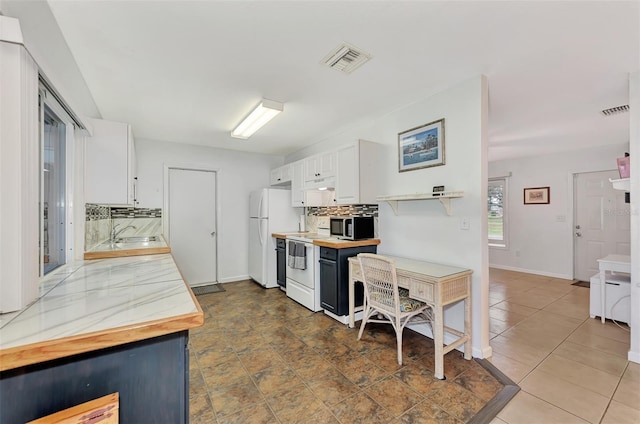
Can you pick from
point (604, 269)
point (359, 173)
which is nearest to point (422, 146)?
point (359, 173)

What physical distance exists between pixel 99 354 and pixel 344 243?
8.04 ft

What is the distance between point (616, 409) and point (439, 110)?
8.39 feet

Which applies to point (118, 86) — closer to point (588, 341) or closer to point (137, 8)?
point (137, 8)

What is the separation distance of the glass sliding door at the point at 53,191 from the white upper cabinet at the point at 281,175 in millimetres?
3013

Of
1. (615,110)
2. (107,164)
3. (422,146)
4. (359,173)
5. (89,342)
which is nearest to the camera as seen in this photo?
(89,342)

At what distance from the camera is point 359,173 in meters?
3.18

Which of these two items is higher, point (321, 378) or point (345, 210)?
point (345, 210)

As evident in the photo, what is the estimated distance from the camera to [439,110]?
2.64 m

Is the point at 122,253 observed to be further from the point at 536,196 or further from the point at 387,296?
the point at 536,196

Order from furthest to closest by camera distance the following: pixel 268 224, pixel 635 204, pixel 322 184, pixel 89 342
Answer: pixel 268 224
pixel 322 184
pixel 635 204
pixel 89 342

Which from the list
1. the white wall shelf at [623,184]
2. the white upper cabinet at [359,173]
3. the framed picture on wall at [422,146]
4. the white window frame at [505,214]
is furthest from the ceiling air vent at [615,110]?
the white window frame at [505,214]

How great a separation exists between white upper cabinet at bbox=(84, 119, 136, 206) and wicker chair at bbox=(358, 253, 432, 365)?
2329 millimetres

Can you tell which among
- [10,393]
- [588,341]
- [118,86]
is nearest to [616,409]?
[588,341]

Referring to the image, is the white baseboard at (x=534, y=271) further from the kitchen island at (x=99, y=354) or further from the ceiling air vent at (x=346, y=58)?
the kitchen island at (x=99, y=354)
